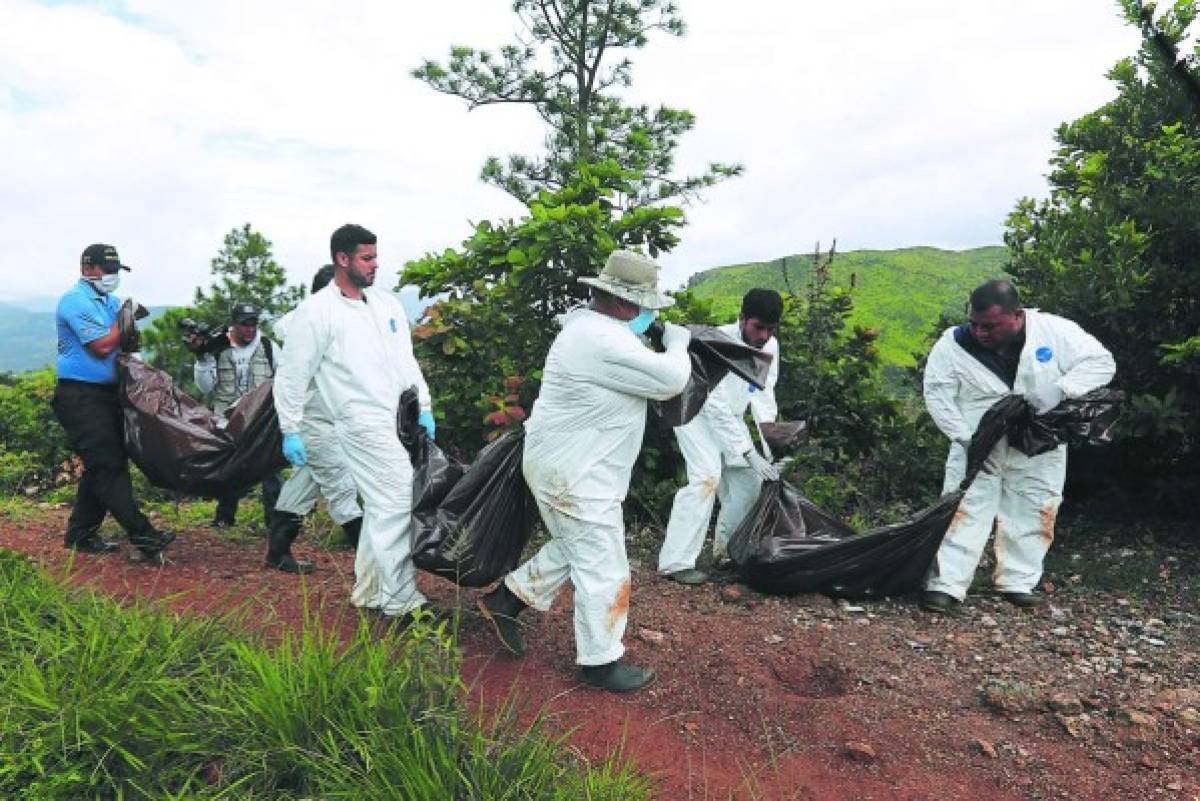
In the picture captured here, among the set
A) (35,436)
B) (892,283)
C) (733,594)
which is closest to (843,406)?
(733,594)

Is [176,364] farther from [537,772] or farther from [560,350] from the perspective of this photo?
[537,772]

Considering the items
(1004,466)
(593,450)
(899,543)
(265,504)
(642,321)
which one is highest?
(642,321)

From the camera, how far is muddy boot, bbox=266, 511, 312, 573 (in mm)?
4878

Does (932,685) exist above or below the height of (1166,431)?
below

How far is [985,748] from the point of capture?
302 cm

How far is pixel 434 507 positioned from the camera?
147 inches

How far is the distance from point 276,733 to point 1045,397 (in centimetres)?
357

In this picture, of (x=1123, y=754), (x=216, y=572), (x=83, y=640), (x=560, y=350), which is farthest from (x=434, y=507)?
(x=1123, y=754)

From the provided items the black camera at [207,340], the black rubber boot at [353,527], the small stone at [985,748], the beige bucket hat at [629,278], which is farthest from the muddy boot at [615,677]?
the black camera at [207,340]

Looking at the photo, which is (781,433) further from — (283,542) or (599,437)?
(283,542)

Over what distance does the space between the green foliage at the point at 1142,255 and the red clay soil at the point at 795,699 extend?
1728 mm

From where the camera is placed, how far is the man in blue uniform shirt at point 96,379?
180 inches

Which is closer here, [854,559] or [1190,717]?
[1190,717]

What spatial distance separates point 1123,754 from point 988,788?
549 millimetres
